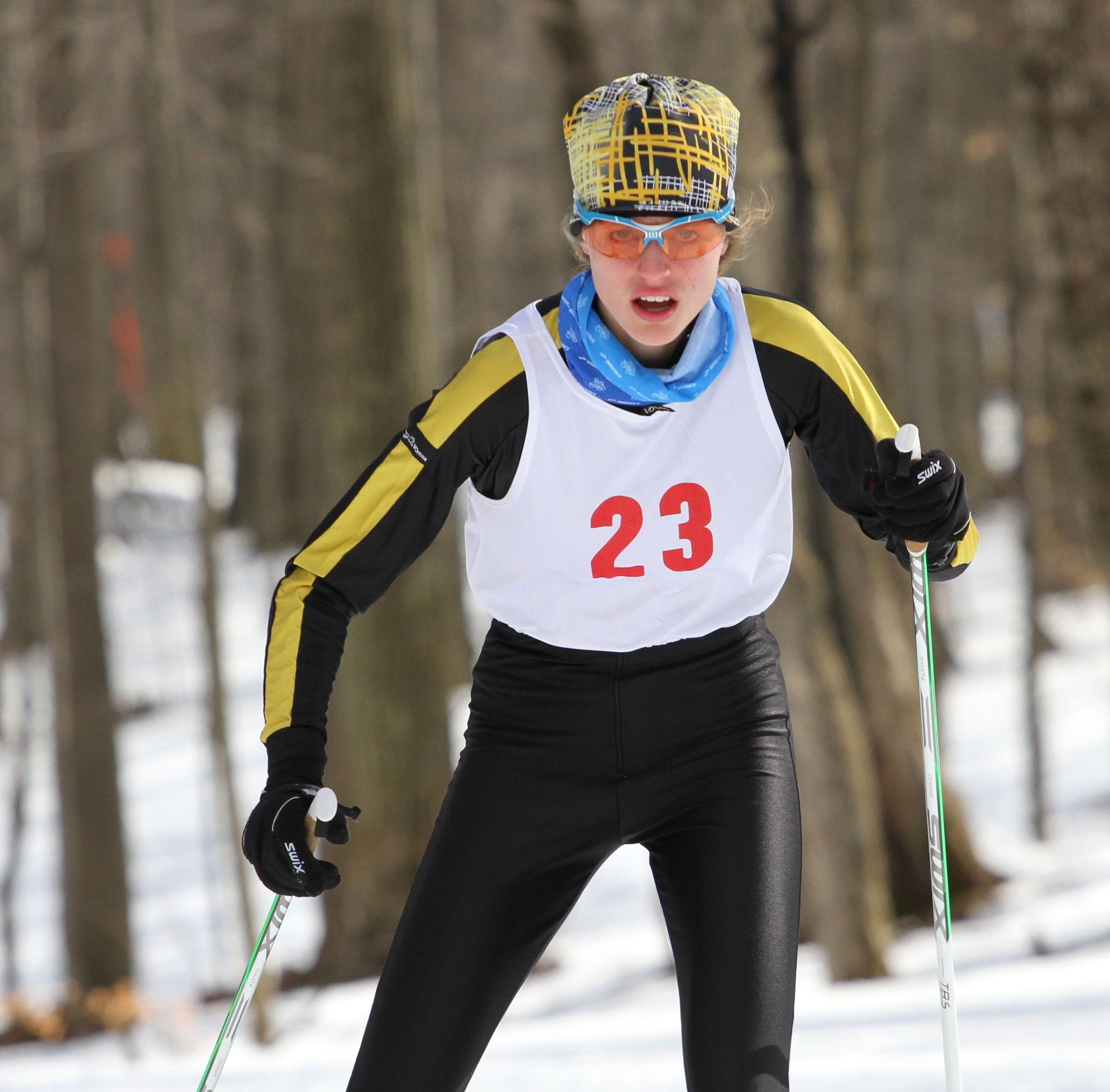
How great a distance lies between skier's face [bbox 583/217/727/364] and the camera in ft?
8.64

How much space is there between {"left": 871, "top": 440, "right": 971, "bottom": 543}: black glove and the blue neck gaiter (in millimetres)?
353

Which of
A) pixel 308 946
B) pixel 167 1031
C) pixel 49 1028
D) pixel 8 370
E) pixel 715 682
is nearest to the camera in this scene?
pixel 715 682

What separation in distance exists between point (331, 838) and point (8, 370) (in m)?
18.2

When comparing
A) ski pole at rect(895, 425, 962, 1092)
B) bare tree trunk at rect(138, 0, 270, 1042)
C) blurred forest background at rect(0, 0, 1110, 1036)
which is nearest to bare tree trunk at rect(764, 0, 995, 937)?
blurred forest background at rect(0, 0, 1110, 1036)

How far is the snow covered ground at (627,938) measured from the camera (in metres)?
4.86

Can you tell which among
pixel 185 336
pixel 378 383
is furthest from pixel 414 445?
pixel 185 336

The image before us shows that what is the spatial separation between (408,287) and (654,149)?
5140mm

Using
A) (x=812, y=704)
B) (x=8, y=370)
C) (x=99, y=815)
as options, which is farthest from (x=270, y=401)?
(x=812, y=704)

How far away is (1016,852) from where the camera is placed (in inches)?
443

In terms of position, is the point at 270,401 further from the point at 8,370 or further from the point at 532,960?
the point at 532,960

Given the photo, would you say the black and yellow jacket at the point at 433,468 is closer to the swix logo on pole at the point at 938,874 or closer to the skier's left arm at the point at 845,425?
the skier's left arm at the point at 845,425

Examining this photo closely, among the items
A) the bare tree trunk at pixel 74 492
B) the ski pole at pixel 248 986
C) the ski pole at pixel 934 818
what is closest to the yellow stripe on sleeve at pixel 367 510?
the ski pole at pixel 248 986

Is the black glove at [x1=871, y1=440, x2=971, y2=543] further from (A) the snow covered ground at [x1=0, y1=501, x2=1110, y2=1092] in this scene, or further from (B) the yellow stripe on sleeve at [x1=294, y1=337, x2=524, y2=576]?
(A) the snow covered ground at [x1=0, y1=501, x2=1110, y2=1092]

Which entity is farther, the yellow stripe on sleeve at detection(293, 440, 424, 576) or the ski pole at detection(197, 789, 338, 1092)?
the ski pole at detection(197, 789, 338, 1092)
